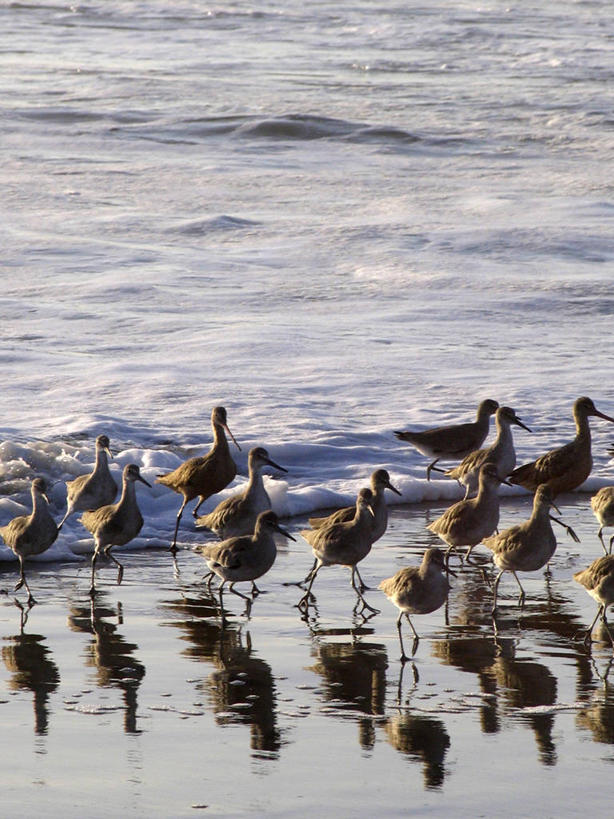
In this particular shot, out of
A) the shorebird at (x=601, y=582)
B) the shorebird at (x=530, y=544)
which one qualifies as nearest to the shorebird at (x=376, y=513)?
the shorebird at (x=530, y=544)

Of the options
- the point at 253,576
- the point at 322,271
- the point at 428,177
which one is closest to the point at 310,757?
the point at 253,576

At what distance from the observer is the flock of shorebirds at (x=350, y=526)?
23.8 feet

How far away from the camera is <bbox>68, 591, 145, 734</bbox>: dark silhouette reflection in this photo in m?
6.37

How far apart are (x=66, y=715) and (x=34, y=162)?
22.7 meters

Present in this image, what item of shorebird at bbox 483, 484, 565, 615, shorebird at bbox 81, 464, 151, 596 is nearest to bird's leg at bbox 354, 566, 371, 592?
shorebird at bbox 483, 484, 565, 615

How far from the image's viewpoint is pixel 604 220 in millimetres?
23031

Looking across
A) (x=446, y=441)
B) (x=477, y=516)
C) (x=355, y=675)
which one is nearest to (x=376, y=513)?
(x=477, y=516)

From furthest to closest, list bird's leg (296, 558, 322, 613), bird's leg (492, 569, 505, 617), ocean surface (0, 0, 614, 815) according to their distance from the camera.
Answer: ocean surface (0, 0, 614, 815), bird's leg (296, 558, 322, 613), bird's leg (492, 569, 505, 617)

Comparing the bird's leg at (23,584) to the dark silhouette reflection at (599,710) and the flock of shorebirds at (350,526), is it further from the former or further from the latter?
the dark silhouette reflection at (599,710)

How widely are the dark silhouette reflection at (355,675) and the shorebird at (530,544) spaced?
3.34 ft

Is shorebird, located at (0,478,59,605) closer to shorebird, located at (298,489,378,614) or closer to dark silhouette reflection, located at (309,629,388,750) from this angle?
shorebird, located at (298,489,378,614)

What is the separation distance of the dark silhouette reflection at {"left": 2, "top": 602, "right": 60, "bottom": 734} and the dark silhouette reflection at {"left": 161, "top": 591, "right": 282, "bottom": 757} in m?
0.72

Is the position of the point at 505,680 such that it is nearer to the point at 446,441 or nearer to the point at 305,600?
the point at 305,600

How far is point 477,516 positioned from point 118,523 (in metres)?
2.27
